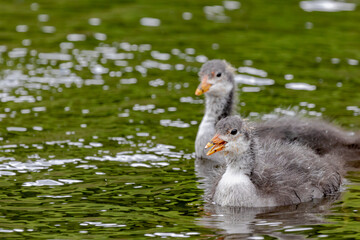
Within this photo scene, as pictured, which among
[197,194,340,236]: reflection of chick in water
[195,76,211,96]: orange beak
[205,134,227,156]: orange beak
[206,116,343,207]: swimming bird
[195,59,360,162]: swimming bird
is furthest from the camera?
[195,76,211,96]: orange beak

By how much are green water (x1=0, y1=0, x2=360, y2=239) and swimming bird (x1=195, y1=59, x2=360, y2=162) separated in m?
0.58

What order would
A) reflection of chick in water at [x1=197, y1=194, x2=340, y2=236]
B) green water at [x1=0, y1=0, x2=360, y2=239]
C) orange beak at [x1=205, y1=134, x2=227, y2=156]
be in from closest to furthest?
1. reflection of chick in water at [x1=197, y1=194, x2=340, y2=236]
2. green water at [x1=0, y1=0, x2=360, y2=239]
3. orange beak at [x1=205, y1=134, x2=227, y2=156]

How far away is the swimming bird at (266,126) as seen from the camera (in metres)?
14.4

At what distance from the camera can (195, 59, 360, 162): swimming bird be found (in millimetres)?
14422

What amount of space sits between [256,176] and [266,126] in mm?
2529

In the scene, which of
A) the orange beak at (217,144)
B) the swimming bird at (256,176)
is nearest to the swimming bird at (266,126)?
the swimming bird at (256,176)

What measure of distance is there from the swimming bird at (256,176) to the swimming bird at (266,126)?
157cm

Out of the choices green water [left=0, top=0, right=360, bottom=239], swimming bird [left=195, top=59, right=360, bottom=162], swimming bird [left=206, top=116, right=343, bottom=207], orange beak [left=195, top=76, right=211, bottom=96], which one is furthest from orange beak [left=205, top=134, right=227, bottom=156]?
orange beak [left=195, top=76, right=211, bottom=96]

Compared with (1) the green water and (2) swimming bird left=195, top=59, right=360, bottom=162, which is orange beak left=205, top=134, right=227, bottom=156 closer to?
(1) the green water

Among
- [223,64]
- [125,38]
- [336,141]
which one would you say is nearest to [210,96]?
[223,64]

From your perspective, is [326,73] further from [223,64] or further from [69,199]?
[69,199]

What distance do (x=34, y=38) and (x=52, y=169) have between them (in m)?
8.65

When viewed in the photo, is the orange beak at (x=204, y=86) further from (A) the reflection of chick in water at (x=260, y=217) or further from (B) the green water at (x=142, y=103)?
(A) the reflection of chick in water at (x=260, y=217)

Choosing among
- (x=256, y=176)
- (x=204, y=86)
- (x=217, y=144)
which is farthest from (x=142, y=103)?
(x=256, y=176)
